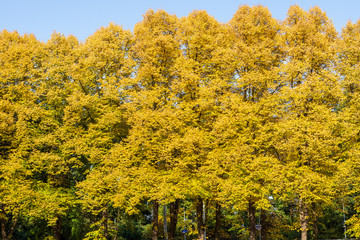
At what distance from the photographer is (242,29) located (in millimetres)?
30484

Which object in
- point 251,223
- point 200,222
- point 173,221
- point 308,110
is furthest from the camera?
point 173,221

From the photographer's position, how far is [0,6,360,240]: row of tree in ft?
84.9

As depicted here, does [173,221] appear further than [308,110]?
Yes

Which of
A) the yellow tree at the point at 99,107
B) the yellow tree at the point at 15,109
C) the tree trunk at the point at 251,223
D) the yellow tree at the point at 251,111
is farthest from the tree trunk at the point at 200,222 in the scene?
the yellow tree at the point at 15,109

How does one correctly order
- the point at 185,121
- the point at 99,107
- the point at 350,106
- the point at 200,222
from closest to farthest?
the point at 200,222 → the point at 350,106 → the point at 185,121 → the point at 99,107

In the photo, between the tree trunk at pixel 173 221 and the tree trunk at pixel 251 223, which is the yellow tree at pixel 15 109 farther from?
the tree trunk at pixel 251 223

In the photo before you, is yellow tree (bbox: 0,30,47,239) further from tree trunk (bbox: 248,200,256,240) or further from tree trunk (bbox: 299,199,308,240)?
tree trunk (bbox: 299,199,308,240)

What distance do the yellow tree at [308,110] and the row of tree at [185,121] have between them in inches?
4.6

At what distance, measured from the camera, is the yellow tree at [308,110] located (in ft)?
82.3

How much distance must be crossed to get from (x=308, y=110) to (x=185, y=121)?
1000 centimetres

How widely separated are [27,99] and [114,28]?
10718mm

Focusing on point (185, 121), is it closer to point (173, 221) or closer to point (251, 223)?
point (173, 221)

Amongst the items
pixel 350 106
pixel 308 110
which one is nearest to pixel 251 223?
pixel 308 110

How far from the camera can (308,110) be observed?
90.5 ft
